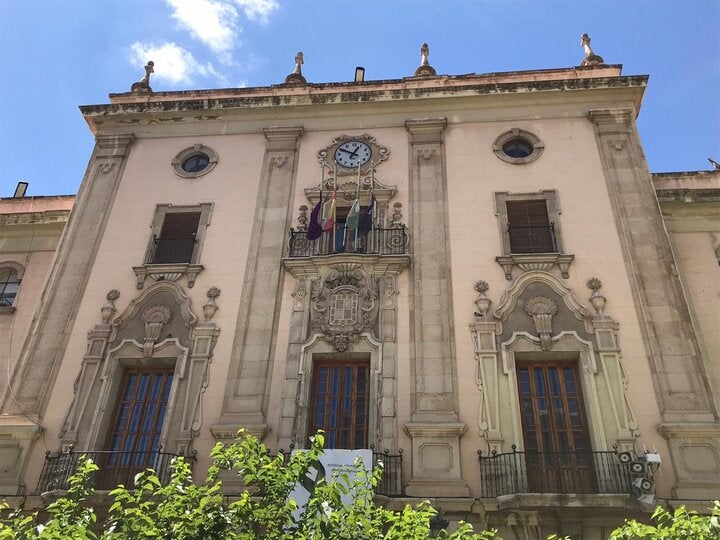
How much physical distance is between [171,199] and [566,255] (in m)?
9.01

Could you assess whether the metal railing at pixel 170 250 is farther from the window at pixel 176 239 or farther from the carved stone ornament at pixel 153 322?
the carved stone ornament at pixel 153 322

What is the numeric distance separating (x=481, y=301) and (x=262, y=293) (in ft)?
Answer: 14.6

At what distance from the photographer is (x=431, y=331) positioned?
1249 centimetres

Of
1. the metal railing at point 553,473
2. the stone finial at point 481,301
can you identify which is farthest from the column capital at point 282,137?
the metal railing at point 553,473

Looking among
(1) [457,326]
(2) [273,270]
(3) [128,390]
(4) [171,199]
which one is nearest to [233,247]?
(2) [273,270]

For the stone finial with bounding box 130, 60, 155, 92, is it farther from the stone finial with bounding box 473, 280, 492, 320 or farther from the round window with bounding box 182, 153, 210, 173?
the stone finial with bounding box 473, 280, 492, 320

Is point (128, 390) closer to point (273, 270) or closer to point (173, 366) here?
point (173, 366)

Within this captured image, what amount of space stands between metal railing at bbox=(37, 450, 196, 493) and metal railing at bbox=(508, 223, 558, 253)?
25.2ft

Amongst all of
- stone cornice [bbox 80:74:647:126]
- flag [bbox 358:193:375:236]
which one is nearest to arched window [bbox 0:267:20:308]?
stone cornice [bbox 80:74:647:126]

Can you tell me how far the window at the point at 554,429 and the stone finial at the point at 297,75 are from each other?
32.3 ft

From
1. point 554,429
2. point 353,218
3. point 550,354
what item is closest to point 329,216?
point 353,218

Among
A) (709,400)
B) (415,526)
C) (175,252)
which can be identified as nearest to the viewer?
(415,526)

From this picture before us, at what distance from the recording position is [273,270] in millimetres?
13680

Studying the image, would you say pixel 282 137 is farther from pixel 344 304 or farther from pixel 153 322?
pixel 153 322
